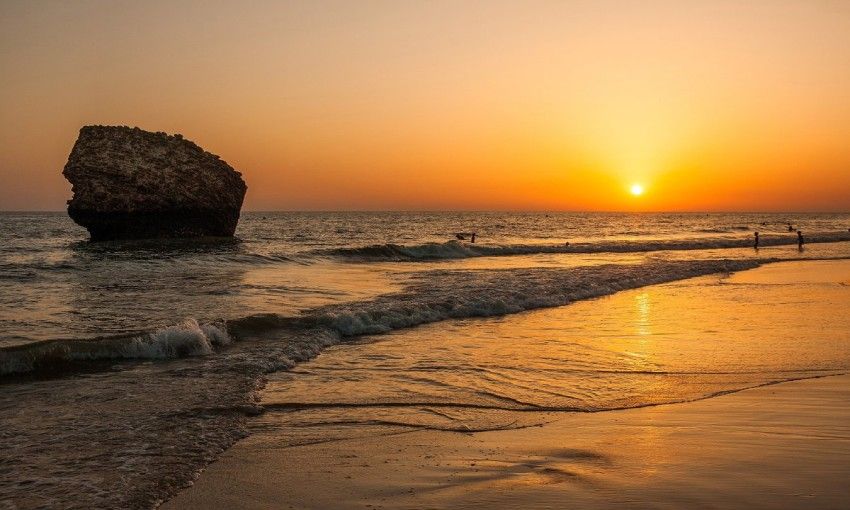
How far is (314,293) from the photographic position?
18438mm

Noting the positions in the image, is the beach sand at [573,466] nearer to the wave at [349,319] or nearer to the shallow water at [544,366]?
the shallow water at [544,366]

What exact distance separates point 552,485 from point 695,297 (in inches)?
589

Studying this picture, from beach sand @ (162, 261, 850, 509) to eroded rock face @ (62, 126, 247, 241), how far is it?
3589cm

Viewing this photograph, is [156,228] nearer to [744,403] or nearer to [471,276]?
[471,276]

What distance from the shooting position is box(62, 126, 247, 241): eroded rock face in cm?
3803

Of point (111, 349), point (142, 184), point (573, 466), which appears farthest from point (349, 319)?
point (142, 184)

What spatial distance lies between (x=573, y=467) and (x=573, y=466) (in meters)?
0.02

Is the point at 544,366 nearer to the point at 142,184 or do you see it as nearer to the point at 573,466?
the point at 573,466

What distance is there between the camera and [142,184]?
127 feet

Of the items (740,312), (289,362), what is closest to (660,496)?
(289,362)

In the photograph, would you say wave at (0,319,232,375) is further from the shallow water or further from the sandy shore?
the sandy shore

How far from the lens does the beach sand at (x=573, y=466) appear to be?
4.54m

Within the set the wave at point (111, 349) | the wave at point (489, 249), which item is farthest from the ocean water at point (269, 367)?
the wave at point (489, 249)

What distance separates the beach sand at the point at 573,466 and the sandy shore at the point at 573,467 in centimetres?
1
